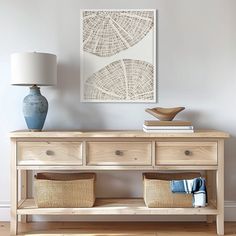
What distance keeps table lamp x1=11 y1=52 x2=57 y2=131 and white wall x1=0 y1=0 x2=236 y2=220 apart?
0.32m

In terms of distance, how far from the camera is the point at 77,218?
2.90m

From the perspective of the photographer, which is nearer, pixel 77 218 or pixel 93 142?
pixel 93 142

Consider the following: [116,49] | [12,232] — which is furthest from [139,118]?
[12,232]

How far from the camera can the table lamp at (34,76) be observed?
8.23 feet

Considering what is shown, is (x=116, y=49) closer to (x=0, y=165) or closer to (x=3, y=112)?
(x=3, y=112)

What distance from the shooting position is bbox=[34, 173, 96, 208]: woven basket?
2.54m

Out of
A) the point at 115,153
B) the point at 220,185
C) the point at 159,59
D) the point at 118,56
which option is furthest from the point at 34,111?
the point at 220,185

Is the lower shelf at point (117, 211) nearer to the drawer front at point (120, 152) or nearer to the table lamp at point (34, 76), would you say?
the drawer front at point (120, 152)

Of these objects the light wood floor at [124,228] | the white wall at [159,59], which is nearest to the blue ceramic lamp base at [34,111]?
the white wall at [159,59]

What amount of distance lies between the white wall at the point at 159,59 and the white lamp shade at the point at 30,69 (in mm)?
377

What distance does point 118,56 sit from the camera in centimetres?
291

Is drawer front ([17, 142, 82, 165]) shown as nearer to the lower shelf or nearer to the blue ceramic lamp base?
the blue ceramic lamp base

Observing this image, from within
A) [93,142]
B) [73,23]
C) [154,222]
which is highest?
[73,23]

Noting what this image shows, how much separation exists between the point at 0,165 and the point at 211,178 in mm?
1670
